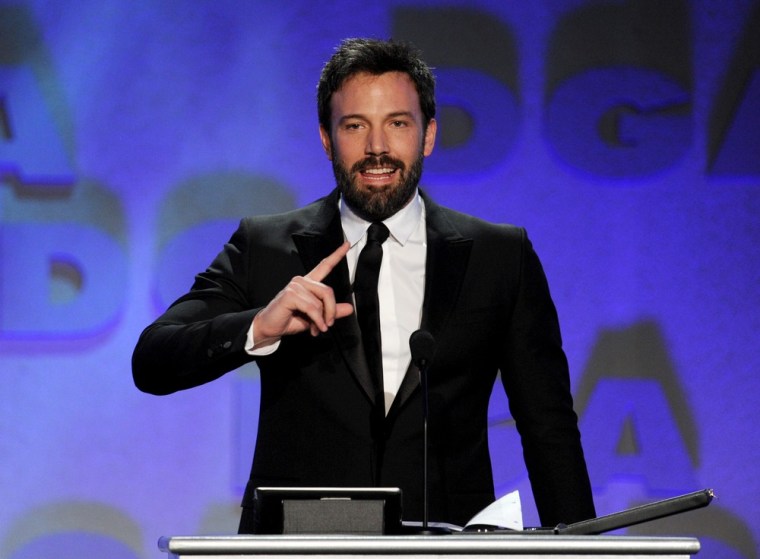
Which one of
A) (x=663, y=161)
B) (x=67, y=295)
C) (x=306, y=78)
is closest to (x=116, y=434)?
(x=67, y=295)

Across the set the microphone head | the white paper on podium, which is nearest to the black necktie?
the microphone head

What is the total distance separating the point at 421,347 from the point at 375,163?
0.67 m

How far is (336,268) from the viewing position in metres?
→ 2.38

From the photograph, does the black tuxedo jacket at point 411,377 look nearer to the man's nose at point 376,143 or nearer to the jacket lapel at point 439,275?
the jacket lapel at point 439,275

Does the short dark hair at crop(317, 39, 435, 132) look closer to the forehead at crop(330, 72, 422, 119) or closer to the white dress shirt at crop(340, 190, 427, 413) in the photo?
the forehead at crop(330, 72, 422, 119)

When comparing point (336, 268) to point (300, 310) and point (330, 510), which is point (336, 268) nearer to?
point (300, 310)

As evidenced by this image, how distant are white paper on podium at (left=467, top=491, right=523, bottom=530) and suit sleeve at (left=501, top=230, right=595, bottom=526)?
0.58 meters

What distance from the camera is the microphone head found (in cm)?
181

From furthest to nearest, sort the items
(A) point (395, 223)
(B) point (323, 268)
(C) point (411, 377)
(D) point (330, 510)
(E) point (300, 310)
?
(A) point (395, 223) → (C) point (411, 377) → (B) point (323, 268) → (E) point (300, 310) → (D) point (330, 510)

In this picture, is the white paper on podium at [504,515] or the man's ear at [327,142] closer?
the white paper on podium at [504,515]

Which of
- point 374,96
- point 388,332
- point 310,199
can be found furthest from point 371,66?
point 310,199

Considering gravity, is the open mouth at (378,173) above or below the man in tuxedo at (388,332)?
above

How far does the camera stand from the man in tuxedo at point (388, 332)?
2238mm

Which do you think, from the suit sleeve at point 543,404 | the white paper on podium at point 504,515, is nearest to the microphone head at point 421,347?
the white paper on podium at point 504,515
